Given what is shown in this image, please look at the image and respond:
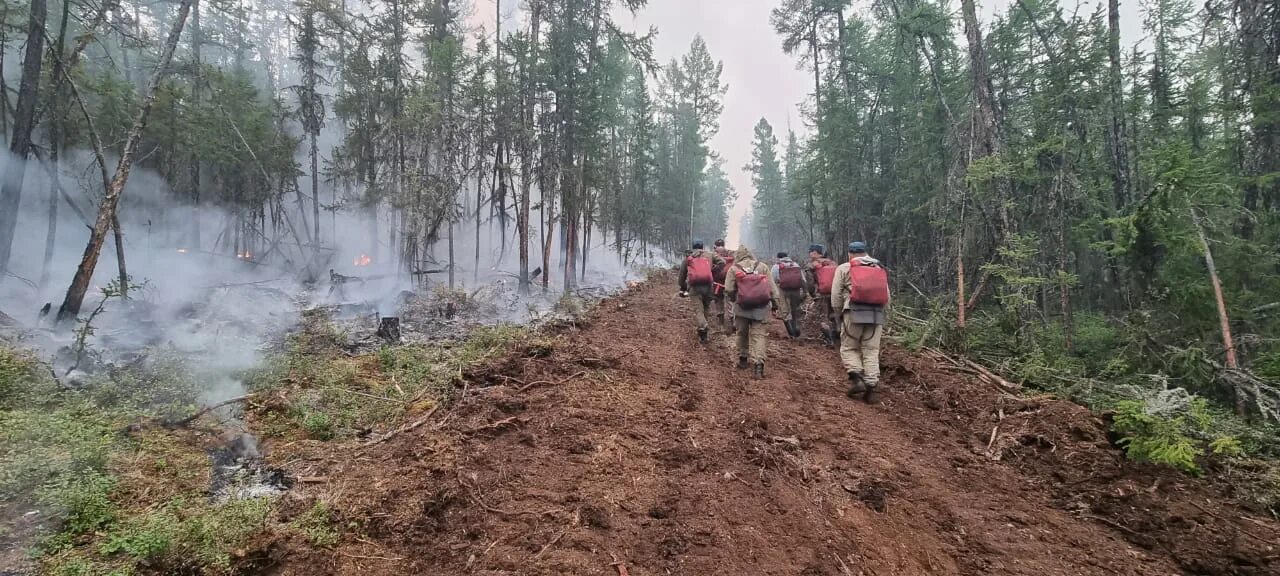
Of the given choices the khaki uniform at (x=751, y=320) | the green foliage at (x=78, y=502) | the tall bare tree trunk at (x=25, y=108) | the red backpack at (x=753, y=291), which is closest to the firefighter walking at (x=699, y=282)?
the khaki uniform at (x=751, y=320)

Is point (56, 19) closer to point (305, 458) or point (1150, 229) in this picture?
point (305, 458)

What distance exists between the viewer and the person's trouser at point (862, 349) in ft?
20.5

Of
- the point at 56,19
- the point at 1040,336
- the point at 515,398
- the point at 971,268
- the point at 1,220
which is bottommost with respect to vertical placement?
the point at 515,398

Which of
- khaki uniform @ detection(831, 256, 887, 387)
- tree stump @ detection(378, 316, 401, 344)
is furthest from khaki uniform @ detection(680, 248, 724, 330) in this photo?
tree stump @ detection(378, 316, 401, 344)

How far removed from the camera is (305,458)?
14.3 feet

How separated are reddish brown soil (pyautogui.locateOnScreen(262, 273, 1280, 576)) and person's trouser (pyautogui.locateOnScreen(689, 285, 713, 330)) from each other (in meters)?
3.71

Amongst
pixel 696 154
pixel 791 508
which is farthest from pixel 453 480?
pixel 696 154

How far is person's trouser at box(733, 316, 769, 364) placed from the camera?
7348mm

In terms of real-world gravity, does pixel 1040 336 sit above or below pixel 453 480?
above

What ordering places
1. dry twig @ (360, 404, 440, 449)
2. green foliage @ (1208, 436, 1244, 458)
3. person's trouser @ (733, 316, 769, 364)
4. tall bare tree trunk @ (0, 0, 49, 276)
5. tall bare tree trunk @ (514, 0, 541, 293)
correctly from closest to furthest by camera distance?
green foliage @ (1208, 436, 1244, 458)
dry twig @ (360, 404, 440, 449)
person's trouser @ (733, 316, 769, 364)
tall bare tree trunk @ (0, 0, 49, 276)
tall bare tree trunk @ (514, 0, 541, 293)

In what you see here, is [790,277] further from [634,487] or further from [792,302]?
[634,487]

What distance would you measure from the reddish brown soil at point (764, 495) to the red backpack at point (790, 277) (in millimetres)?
4457

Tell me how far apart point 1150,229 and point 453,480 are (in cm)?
914

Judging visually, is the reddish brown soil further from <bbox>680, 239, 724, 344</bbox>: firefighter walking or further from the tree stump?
the tree stump
